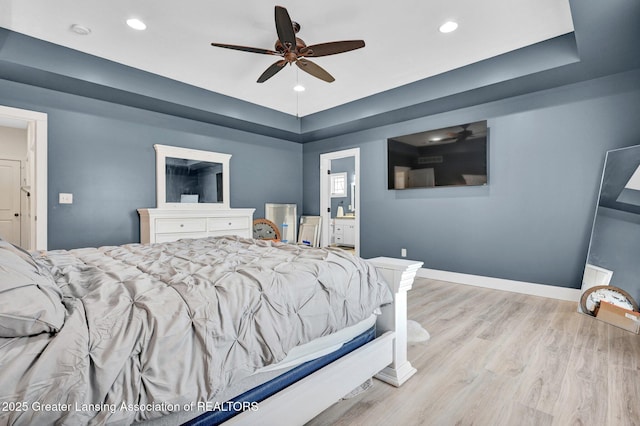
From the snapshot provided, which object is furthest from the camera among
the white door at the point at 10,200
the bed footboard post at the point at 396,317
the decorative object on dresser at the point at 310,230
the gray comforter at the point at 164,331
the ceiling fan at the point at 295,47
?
the decorative object on dresser at the point at 310,230

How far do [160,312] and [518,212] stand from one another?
13.3ft

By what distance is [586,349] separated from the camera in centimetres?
221

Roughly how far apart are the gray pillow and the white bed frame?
0.64m

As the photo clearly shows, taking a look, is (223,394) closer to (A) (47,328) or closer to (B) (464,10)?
(A) (47,328)

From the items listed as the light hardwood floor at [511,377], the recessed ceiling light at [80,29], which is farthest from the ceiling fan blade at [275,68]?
the light hardwood floor at [511,377]

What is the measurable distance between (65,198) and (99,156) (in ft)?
2.11

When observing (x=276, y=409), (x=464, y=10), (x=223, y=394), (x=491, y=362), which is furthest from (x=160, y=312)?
(x=464, y=10)

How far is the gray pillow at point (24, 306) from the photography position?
75cm

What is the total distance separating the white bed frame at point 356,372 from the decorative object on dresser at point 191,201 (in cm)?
322

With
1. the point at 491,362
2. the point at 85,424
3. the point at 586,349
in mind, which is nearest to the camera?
the point at 85,424

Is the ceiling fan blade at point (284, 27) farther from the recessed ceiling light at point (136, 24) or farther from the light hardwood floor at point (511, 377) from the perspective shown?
the light hardwood floor at point (511, 377)

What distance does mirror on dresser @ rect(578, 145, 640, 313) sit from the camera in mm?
2764

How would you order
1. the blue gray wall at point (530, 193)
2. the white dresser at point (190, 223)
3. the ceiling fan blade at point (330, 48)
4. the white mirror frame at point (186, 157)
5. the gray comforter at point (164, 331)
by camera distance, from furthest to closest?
the white mirror frame at point (186, 157), the white dresser at point (190, 223), the blue gray wall at point (530, 193), the ceiling fan blade at point (330, 48), the gray comforter at point (164, 331)

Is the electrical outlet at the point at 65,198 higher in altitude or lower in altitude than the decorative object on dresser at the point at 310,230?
higher
